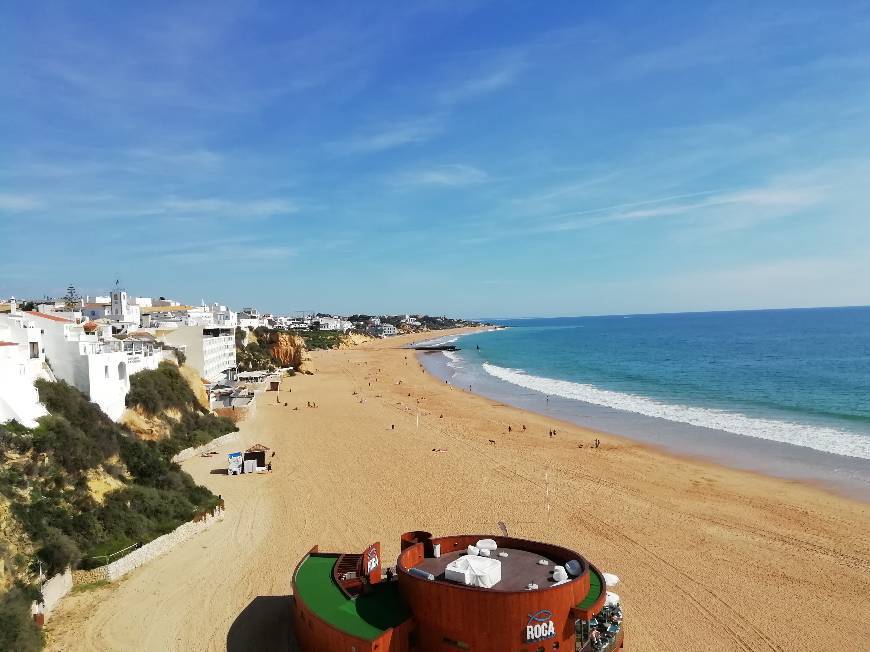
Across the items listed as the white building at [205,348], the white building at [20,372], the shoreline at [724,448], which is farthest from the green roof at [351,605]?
the white building at [205,348]

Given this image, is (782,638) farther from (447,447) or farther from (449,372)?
(449,372)

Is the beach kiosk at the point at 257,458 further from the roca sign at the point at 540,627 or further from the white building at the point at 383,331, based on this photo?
the white building at the point at 383,331

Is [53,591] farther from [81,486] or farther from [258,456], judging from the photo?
[258,456]

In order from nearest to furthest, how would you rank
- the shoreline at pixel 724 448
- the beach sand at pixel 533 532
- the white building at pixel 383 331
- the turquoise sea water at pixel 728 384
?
the beach sand at pixel 533 532, the shoreline at pixel 724 448, the turquoise sea water at pixel 728 384, the white building at pixel 383 331

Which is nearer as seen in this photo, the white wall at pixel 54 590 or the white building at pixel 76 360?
the white wall at pixel 54 590

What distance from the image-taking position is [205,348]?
4678 centimetres

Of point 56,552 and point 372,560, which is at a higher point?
point 56,552

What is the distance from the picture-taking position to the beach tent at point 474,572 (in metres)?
11.9

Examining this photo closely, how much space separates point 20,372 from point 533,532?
1771 centimetres

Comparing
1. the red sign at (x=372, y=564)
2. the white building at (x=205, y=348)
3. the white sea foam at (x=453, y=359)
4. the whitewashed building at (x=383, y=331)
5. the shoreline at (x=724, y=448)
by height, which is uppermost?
the white building at (x=205, y=348)

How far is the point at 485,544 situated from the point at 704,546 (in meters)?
9.16

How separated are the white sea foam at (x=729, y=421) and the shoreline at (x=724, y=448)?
1045mm

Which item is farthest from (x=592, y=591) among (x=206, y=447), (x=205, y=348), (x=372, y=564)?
(x=205, y=348)

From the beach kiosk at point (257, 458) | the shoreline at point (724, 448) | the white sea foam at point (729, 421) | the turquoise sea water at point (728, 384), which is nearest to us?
the shoreline at point (724, 448)
